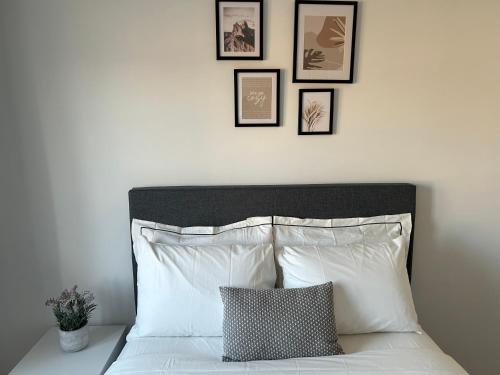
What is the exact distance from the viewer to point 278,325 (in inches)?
59.2

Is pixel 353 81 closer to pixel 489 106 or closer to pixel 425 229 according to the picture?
pixel 489 106

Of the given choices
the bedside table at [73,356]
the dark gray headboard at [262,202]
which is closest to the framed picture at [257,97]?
the dark gray headboard at [262,202]

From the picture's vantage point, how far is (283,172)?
2072 mm

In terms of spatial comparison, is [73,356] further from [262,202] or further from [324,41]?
[324,41]

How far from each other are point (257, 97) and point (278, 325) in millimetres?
1151

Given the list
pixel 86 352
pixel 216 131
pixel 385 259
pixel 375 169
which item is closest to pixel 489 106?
pixel 375 169

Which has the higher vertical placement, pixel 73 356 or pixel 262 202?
pixel 262 202

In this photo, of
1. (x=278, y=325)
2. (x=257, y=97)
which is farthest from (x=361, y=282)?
(x=257, y=97)

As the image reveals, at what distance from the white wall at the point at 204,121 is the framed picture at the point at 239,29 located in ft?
0.17

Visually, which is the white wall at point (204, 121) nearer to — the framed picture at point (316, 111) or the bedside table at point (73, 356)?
the framed picture at point (316, 111)

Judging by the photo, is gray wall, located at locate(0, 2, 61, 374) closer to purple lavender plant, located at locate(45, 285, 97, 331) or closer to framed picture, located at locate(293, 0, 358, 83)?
purple lavender plant, located at locate(45, 285, 97, 331)

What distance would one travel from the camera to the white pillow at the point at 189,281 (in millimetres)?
1664

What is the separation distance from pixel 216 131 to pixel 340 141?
0.69 meters

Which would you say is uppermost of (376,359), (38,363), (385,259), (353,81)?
(353,81)
